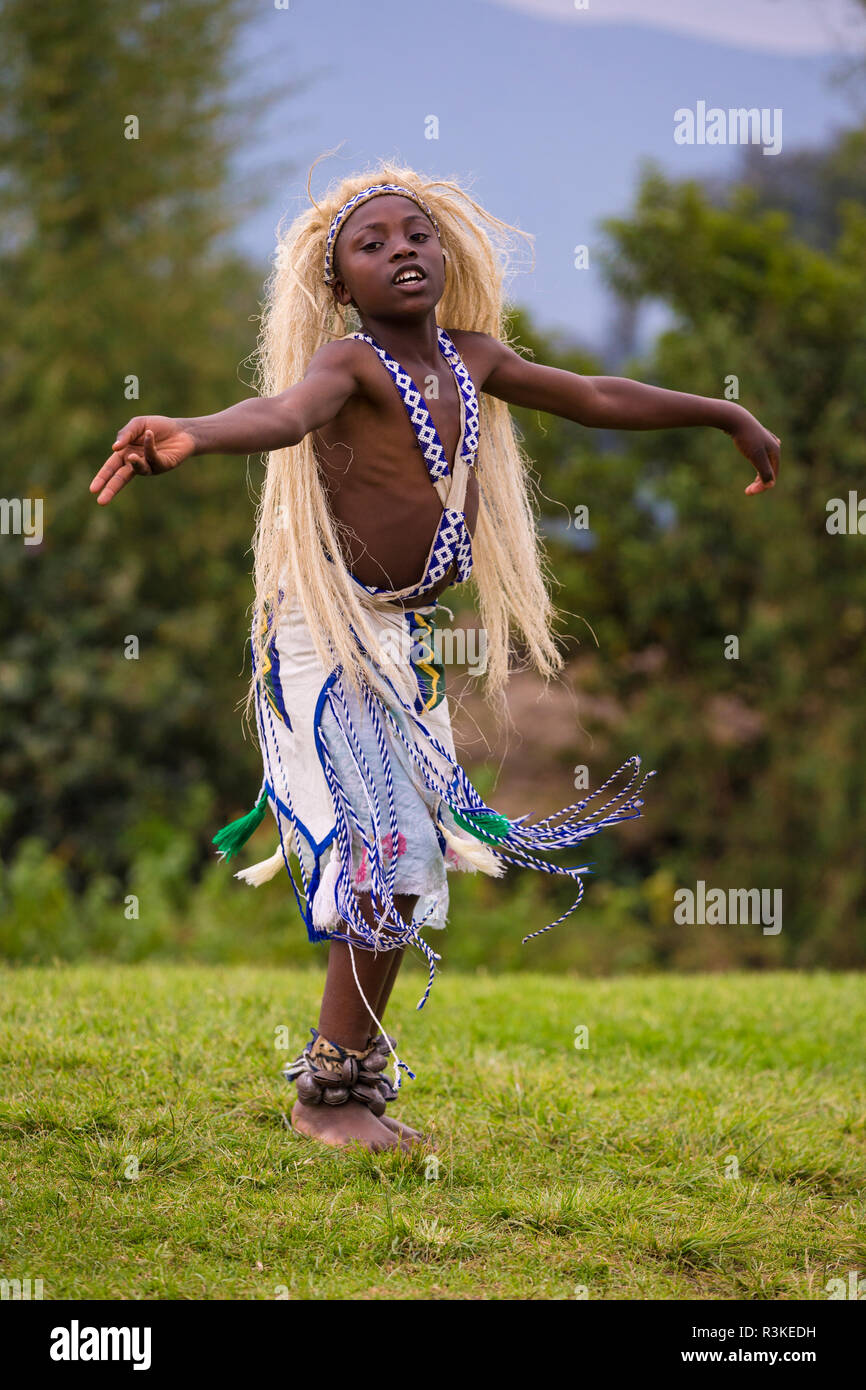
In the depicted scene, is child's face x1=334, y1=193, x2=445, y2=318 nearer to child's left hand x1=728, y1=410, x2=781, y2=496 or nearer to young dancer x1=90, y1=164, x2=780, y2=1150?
young dancer x1=90, y1=164, x2=780, y2=1150

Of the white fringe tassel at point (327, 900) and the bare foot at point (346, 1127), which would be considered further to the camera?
the bare foot at point (346, 1127)

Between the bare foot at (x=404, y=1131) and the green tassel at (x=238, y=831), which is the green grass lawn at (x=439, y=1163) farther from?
the green tassel at (x=238, y=831)

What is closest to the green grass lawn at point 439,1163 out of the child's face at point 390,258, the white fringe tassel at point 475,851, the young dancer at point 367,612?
the young dancer at point 367,612

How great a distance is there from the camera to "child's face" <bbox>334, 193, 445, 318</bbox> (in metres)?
3.18

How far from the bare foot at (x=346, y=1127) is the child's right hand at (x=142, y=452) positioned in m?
1.58

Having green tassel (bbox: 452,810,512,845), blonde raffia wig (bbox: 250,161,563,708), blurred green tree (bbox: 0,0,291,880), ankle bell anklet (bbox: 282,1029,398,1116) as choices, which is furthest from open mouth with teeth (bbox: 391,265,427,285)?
blurred green tree (bbox: 0,0,291,880)

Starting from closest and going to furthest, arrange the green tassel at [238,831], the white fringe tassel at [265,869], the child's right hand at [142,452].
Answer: the child's right hand at [142,452], the white fringe tassel at [265,869], the green tassel at [238,831]

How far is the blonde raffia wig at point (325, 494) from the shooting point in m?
3.21

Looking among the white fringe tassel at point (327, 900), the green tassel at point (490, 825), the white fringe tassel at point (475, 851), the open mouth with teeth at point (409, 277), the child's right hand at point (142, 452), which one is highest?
the open mouth with teeth at point (409, 277)

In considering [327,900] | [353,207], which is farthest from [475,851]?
[353,207]

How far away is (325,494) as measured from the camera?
326 centimetres

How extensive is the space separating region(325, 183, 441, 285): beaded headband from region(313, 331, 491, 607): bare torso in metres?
0.28

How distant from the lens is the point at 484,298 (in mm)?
3623

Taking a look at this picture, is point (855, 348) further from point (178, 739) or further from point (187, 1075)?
point (187, 1075)
